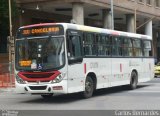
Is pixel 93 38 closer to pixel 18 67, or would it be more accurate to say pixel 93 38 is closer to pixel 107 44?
pixel 107 44

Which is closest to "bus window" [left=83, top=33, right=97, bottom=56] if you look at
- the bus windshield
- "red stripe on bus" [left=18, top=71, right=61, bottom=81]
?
the bus windshield

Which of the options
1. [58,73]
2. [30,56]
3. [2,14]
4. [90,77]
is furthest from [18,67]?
[2,14]

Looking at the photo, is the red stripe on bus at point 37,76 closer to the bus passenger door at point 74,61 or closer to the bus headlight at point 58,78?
the bus headlight at point 58,78

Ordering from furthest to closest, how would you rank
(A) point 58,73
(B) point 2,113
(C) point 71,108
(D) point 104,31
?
(D) point 104,31
(A) point 58,73
(C) point 71,108
(B) point 2,113

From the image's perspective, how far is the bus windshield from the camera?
50.9 ft

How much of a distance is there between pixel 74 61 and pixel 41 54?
4.26 feet

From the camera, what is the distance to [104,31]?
18.8 m

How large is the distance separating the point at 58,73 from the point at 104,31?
4.29 metres

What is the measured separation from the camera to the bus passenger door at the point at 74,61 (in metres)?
15.8

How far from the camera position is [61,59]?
15492mm

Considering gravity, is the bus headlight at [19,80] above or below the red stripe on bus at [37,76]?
below

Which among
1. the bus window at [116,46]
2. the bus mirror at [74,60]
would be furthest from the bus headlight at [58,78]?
the bus window at [116,46]

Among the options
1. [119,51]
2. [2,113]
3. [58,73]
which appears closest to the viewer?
[2,113]

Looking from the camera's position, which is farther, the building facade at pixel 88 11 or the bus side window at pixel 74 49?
the building facade at pixel 88 11
